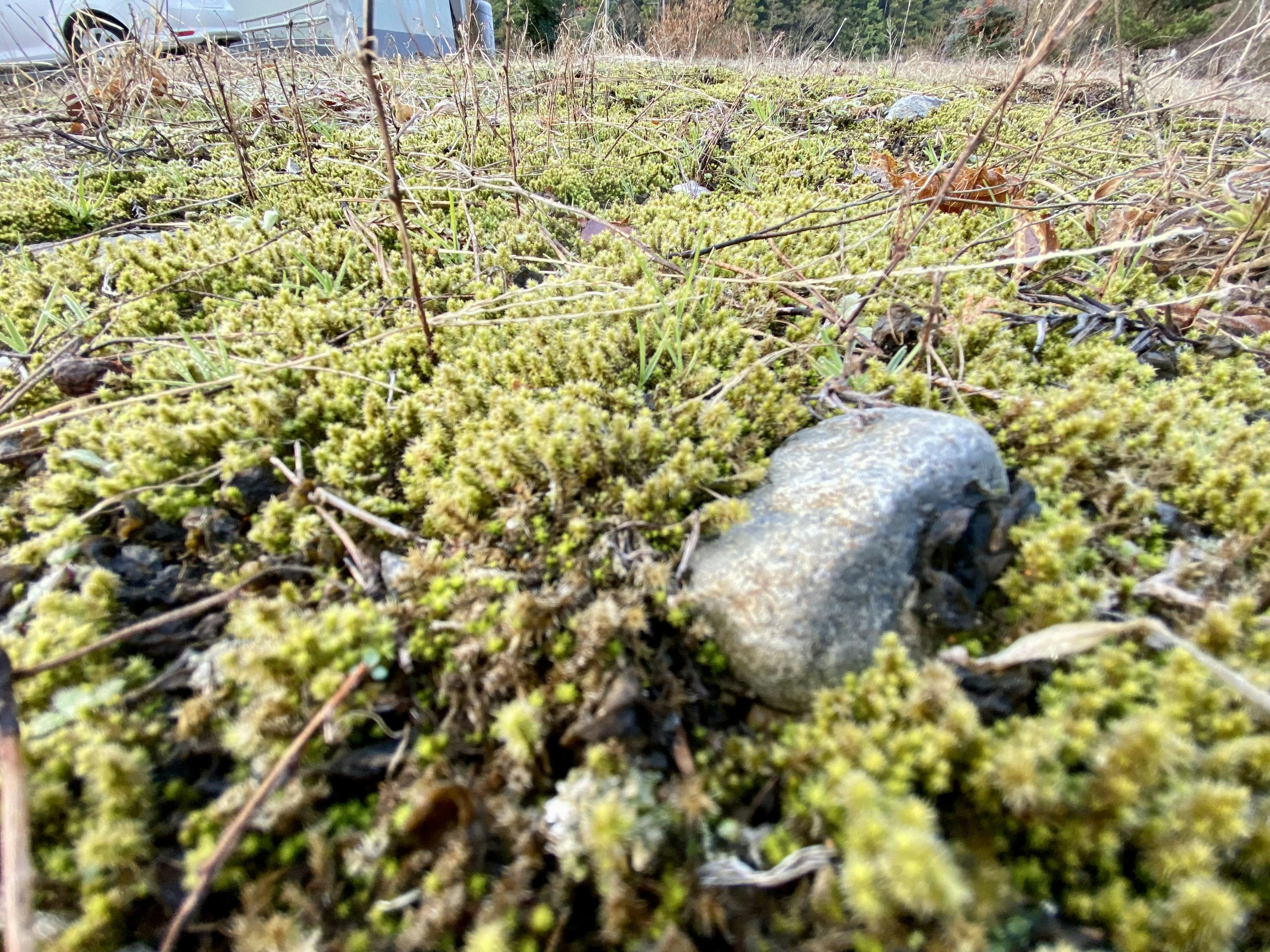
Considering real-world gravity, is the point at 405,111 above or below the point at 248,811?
above

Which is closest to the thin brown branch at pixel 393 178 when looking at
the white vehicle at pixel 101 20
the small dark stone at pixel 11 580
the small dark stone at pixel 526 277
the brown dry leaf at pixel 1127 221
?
the small dark stone at pixel 526 277

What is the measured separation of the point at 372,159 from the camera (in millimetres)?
4281

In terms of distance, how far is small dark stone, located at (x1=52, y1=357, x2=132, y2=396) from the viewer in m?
2.27

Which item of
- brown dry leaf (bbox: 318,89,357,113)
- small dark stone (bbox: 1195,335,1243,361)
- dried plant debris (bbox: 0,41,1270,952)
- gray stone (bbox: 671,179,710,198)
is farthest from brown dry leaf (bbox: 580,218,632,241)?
brown dry leaf (bbox: 318,89,357,113)

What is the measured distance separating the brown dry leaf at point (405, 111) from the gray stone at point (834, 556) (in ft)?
16.4

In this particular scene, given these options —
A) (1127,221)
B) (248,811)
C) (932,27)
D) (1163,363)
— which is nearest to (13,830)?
(248,811)

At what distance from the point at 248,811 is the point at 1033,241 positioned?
392cm

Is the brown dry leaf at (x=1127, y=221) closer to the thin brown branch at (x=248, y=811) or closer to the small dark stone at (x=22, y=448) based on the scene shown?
the thin brown branch at (x=248, y=811)

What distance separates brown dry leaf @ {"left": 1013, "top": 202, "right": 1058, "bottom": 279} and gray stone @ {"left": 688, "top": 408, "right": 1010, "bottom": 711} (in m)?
1.70

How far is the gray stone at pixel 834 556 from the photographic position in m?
1.35

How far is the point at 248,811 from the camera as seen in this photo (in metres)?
1.11

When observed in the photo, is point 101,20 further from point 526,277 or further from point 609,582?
point 609,582

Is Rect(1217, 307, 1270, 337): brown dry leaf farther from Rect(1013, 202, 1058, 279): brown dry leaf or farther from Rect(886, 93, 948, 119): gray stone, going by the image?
Rect(886, 93, 948, 119): gray stone

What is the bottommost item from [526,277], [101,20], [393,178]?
[526,277]
